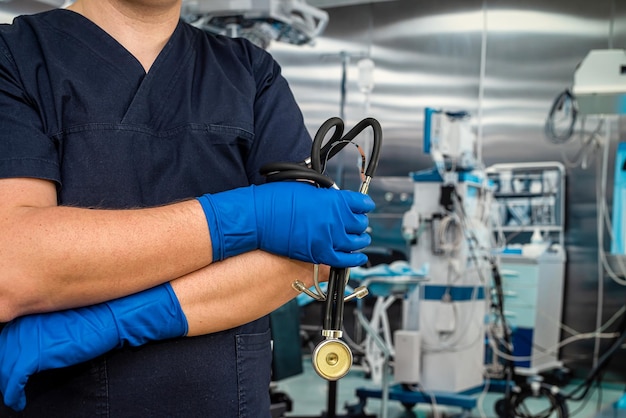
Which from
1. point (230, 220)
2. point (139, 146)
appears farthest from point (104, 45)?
point (230, 220)

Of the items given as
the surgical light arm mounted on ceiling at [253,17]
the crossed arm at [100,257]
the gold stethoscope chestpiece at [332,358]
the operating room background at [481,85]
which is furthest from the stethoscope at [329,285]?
the operating room background at [481,85]

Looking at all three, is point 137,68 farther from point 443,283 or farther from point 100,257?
point 443,283

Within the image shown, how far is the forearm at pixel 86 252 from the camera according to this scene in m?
0.84

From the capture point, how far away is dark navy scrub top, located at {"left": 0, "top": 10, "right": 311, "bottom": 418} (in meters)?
0.96

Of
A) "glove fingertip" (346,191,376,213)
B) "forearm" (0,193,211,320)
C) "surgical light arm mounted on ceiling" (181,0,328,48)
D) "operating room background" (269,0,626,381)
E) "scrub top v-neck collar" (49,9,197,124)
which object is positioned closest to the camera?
"forearm" (0,193,211,320)

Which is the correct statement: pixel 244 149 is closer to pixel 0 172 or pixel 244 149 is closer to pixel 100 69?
pixel 100 69

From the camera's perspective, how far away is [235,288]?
0.96m

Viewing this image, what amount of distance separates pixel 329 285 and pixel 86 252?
300 millimetres

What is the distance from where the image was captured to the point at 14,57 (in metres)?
0.99

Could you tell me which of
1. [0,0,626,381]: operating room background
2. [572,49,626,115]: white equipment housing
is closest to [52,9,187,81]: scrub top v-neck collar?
[572,49,626,115]: white equipment housing

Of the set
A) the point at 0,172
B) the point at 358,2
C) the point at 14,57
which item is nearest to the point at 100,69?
the point at 14,57

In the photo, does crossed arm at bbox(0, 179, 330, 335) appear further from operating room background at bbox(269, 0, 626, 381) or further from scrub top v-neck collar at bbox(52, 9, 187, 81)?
operating room background at bbox(269, 0, 626, 381)

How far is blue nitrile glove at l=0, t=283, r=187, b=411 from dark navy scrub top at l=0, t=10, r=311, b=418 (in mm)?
76

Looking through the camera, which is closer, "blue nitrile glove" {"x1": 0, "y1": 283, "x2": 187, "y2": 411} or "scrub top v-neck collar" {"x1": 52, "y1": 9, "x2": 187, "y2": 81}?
"blue nitrile glove" {"x1": 0, "y1": 283, "x2": 187, "y2": 411}
